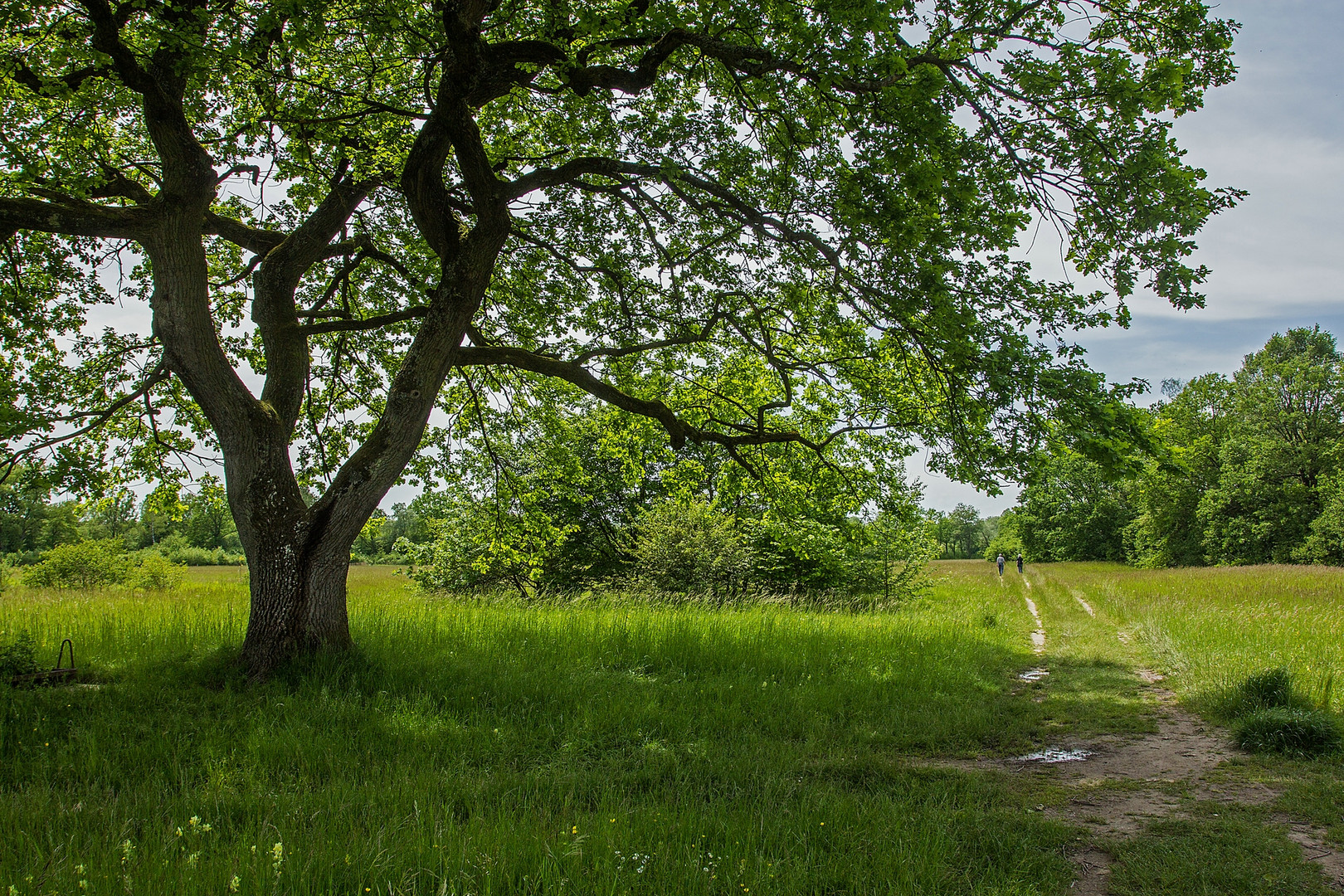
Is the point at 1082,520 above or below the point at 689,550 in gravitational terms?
below

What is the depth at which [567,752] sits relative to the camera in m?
5.70

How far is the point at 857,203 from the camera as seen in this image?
21.7 feet

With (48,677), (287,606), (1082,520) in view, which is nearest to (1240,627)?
(287,606)

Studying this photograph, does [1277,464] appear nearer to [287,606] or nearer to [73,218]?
[287,606]

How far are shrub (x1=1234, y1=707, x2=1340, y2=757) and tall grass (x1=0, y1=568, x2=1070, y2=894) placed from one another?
1.78m

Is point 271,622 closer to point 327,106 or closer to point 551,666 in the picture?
point 551,666

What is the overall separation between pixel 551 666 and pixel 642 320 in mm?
5973

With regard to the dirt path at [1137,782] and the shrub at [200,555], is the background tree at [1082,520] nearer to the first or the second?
the dirt path at [1137,782]

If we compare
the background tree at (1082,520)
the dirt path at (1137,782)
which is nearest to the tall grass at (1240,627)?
the dirt path at (1137,782)

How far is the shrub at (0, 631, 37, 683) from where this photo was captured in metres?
6.80

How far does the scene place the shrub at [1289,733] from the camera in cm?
575

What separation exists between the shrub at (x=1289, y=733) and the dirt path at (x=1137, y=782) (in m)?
0.21

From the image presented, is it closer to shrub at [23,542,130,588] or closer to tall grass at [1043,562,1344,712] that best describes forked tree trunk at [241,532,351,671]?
tall grass at [1043,562,1344,712]

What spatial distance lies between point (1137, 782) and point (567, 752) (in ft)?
15.1
